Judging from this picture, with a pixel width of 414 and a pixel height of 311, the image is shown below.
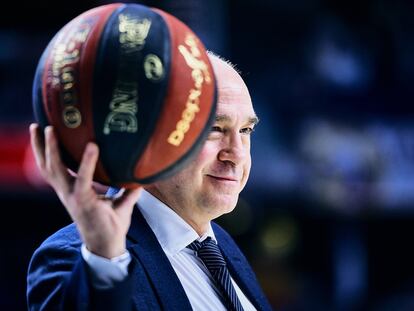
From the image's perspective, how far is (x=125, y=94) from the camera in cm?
162

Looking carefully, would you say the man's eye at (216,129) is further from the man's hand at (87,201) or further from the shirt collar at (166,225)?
the man's hand at (87,201)

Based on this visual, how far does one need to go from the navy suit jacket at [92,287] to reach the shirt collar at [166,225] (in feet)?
0.11

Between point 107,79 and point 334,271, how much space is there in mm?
7845

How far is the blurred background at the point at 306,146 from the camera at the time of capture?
7.84 metres

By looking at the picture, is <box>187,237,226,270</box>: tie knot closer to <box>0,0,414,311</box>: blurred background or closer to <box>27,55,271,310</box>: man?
<box>27,55,271,310</box>: man

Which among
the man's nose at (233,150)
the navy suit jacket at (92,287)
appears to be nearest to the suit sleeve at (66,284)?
the navy suit jacket at (92,287)

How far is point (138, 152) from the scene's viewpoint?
166 cm

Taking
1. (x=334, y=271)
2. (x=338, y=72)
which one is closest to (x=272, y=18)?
(x=338, y=72)

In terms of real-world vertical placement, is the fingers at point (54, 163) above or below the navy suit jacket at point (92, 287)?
above

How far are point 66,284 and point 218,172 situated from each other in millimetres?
681

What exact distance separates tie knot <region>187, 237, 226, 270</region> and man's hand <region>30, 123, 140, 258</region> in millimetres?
579

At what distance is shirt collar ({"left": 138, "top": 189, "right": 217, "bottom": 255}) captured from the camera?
2.20 meters

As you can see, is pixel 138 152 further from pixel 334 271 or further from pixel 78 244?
pixel 334 271

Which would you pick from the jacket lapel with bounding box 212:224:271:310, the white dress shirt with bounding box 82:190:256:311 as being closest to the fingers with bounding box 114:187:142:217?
the white dress shirt with bounding box 82:190:256:311
